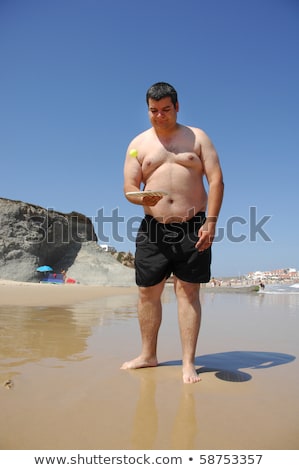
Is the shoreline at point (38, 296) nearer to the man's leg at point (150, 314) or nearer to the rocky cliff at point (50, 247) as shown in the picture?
the man's leg at point (150, 314)

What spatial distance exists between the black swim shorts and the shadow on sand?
556 millimetres

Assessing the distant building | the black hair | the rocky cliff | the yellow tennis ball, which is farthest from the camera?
the distant building

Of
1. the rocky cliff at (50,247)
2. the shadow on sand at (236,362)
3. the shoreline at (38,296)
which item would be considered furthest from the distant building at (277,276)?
the shadow on sand at (236,362)

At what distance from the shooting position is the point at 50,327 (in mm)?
3566

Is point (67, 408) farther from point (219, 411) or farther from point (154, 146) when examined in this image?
point (154, 146)

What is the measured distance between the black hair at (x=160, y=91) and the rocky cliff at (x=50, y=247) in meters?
20.7

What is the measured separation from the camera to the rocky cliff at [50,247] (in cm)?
2155

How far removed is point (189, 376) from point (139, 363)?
0.37 metres

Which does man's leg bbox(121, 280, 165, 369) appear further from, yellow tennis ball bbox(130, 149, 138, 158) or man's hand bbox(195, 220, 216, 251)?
yellow tennis ball bbox(130, 149, 138, 158)

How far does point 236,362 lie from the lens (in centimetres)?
243

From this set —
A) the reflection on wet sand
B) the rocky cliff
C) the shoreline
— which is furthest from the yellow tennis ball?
the rocky cliff

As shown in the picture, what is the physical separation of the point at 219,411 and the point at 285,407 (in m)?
0.29

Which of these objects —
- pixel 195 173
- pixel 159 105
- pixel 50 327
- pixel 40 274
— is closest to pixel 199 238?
pixel 195 173

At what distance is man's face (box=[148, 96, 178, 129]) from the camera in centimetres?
231
